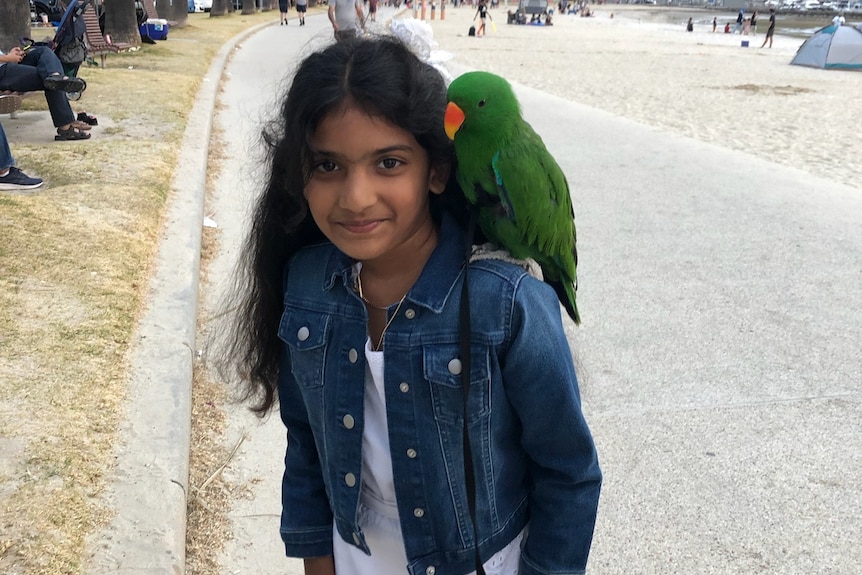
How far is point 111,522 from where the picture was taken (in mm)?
2164

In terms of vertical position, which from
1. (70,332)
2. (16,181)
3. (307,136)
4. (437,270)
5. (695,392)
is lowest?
(695,392)

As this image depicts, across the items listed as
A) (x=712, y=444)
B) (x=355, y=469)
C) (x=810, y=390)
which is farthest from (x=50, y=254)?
(x=810, y=390)

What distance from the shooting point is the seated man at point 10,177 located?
5.09 metres

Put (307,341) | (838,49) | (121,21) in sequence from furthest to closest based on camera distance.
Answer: (838,49)
(121,21)
(307,341)

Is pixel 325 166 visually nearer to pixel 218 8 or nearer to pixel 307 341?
pixel 307 341

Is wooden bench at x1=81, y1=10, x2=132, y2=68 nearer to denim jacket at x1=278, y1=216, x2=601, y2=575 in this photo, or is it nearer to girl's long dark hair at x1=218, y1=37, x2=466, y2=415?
girl's long dark hair at x1=218, y1=37, x2=466, y2=415

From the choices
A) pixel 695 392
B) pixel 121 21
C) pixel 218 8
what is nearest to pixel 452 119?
pixel 695 392

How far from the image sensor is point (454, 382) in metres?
1.22

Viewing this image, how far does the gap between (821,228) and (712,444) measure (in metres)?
3.47

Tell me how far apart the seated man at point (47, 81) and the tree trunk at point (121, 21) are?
712 cm

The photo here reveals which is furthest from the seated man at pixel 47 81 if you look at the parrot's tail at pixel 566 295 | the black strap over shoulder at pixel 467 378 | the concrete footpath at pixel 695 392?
the black strap over shoulder at pixel 467 378

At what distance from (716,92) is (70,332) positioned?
1379cm

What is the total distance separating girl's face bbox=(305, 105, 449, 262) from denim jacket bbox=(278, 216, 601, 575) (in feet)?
0.32

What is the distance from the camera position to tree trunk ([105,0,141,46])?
43.5ft
